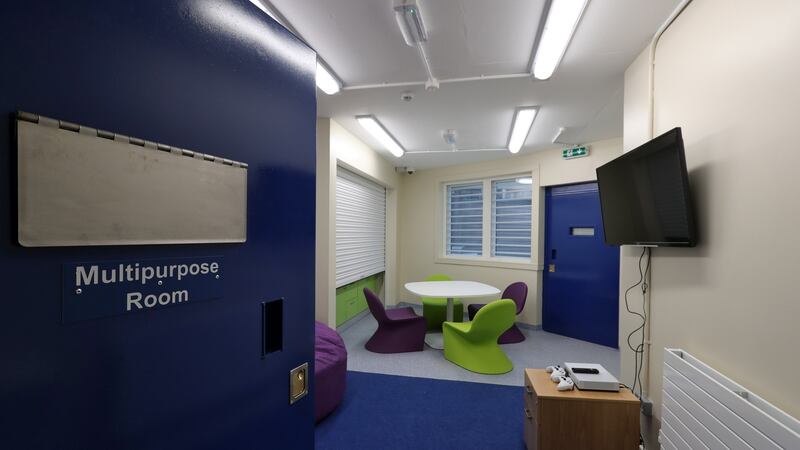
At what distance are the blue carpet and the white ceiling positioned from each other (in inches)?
116

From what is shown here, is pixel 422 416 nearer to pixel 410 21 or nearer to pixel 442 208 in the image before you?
pixel 410 21

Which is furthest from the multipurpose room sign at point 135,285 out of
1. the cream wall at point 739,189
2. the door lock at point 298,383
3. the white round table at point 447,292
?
the white round table at point 447,292

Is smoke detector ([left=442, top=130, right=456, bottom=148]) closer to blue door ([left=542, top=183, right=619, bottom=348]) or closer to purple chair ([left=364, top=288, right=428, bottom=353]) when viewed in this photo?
blue door ([left=542, top=183, right=619, bottom=348])

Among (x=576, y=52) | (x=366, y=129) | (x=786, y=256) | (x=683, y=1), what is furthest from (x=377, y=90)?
(x=786, y=256)

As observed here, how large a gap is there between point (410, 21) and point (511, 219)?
13.9 ft

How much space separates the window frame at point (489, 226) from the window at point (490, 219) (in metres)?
0.02

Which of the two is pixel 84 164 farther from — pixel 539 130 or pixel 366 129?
pixel 539 130

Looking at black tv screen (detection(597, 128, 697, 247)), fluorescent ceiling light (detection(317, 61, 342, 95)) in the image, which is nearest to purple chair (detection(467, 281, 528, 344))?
black tv screen (detection(597, 128, 697, 247))

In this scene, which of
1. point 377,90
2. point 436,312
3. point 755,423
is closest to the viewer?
point 755,423

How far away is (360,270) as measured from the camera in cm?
507

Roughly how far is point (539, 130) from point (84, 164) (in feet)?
14.0

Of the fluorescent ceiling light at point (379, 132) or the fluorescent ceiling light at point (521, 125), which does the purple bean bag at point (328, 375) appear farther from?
the fluorescent ceiling light at point (521, 125)

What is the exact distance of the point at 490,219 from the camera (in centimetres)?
563

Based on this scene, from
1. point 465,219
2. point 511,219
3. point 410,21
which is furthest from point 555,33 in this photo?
point 465,219
